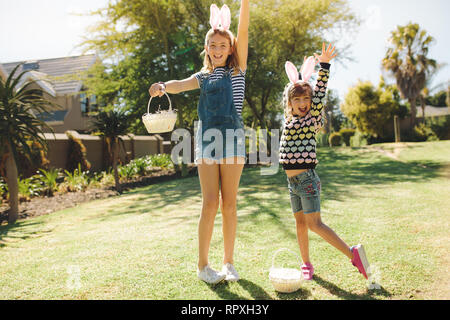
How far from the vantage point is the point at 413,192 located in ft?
20.9

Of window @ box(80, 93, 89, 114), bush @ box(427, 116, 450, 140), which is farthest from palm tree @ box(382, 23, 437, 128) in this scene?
window @ box(80, 93, 89, 114)

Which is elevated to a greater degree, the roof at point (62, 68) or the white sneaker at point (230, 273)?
the roof at point (62, 68)

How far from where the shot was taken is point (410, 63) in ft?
88.7

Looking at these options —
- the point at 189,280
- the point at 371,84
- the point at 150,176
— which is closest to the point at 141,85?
the point at 150,176

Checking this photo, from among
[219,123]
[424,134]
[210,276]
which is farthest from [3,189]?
[424,134]

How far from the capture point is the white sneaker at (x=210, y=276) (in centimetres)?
260

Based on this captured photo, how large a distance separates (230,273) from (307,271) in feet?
1.96

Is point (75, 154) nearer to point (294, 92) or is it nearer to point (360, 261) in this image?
point (294, 92)

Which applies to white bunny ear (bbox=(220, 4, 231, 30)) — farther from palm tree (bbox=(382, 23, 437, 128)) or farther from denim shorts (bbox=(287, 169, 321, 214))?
palm tree (bbox=(382, 23, 437, 128))

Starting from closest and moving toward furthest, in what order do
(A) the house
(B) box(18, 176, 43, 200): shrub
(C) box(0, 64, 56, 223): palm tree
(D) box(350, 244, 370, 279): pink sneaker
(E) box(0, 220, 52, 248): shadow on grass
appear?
1. (D) box(350, 244, 370, 279): pink sneaker
2. (E) box(0, 220, 52, 248): shadow on grass
3. (C) box(0, 64, 56, 223): palm tree
4. (B) box(18, 176, 43, 200): shrub
5. (A) the house

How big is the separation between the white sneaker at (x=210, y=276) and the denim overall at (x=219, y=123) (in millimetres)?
847

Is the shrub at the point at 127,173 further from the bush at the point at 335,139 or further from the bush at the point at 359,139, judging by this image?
the bush at the point at 335,139

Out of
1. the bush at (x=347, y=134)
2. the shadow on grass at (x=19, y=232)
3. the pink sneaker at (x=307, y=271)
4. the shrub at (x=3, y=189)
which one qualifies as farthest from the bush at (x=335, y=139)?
the pink sneaker at (x=307, y=271)

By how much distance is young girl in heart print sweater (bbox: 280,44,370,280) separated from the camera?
8.47 ft
